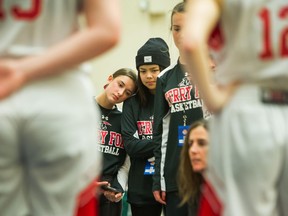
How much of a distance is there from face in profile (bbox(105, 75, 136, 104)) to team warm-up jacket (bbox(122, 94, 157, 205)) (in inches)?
2.3

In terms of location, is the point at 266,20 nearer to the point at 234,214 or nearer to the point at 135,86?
the point at 234,214

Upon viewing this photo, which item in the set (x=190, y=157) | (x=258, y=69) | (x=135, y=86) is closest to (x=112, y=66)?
(x=135, y=86)

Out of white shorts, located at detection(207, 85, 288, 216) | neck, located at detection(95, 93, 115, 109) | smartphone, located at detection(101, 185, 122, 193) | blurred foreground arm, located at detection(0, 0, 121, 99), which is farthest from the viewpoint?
neck, located at detection(95, 93, 115, 109)

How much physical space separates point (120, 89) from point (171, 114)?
2.80ft

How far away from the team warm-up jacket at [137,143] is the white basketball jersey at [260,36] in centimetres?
277

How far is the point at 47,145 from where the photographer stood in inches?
69.8

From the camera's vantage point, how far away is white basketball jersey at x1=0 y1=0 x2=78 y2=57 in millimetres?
1813

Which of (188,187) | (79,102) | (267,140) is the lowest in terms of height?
(188,187)

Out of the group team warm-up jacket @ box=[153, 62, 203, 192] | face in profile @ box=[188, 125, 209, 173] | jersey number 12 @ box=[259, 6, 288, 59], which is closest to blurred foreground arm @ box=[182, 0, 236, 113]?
jersey number 12 @ box=[259, 6, 288, 59]

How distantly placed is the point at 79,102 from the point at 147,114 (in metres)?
3.06

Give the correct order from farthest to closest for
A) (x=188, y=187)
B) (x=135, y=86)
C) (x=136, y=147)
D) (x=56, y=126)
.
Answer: (x=135, y=86) < (x=136, y=147) < (x=188, y=187) < (x=56, y=126)

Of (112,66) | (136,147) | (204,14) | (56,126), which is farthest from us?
(112,66)

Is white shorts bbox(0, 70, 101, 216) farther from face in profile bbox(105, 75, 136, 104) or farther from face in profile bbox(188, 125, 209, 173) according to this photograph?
face in profile bbox(105, 75, 136, 104)

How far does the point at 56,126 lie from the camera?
1769 millimetres
